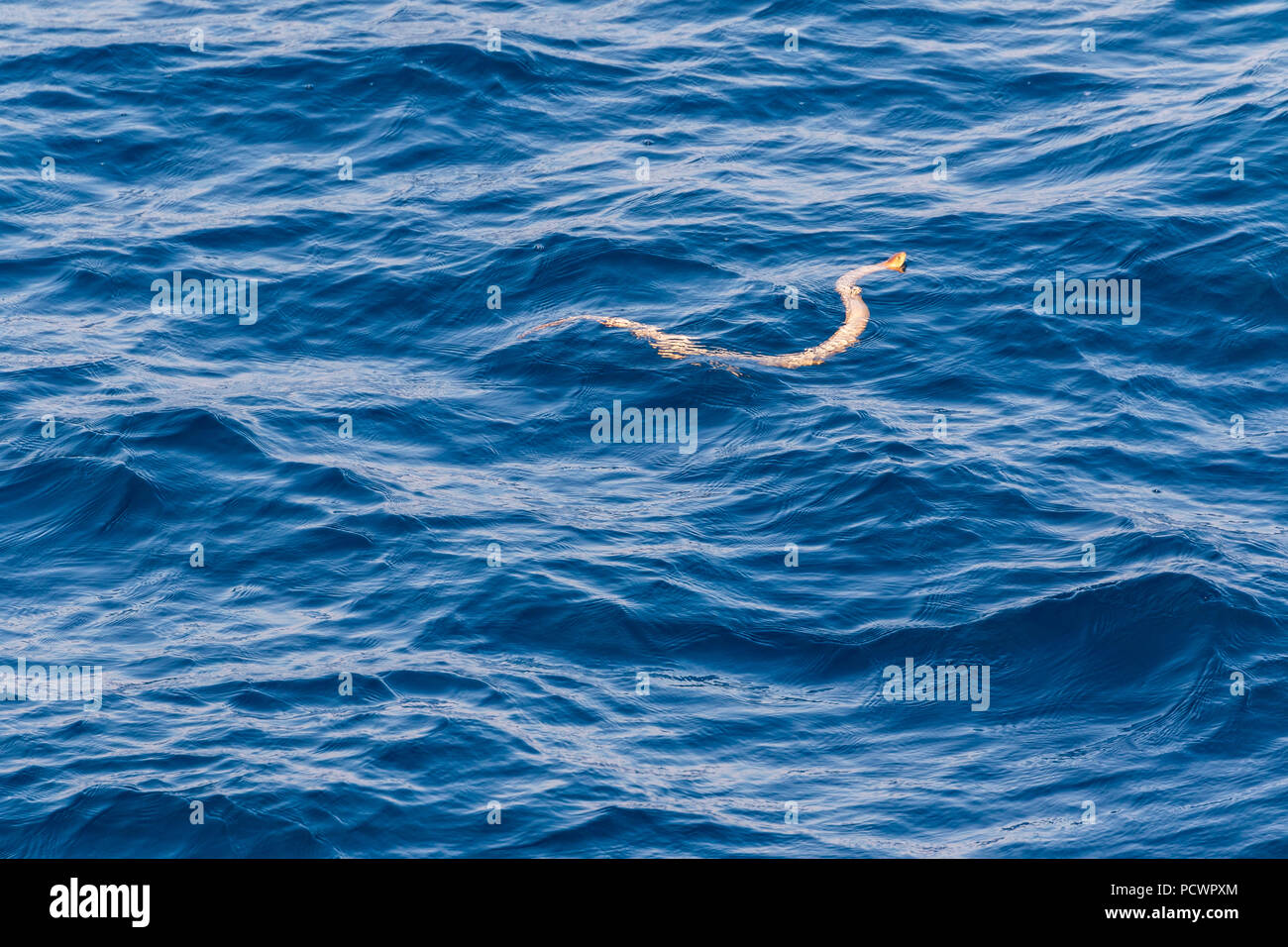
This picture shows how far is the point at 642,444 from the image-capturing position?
27922 mm

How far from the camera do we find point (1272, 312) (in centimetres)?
2994

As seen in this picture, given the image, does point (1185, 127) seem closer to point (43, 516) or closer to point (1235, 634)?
point (1235, 634)

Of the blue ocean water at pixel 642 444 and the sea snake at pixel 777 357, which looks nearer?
the blue ocean water at pixel 642 444

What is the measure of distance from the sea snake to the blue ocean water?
29 centimetres

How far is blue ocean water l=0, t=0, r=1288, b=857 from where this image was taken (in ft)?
69.2

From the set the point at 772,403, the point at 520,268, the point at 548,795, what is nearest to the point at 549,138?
the point at 520,268

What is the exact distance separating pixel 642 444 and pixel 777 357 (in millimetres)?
2985

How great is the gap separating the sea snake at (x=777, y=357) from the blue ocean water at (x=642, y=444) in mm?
290

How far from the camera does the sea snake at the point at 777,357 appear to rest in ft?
96.1

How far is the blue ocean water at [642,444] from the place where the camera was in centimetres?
2108

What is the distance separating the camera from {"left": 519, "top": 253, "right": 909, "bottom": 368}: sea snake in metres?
29.3

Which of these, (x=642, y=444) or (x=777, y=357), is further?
(x=777, y=357)

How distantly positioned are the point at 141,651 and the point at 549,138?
16835 mm

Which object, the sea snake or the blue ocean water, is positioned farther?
the sea snake
